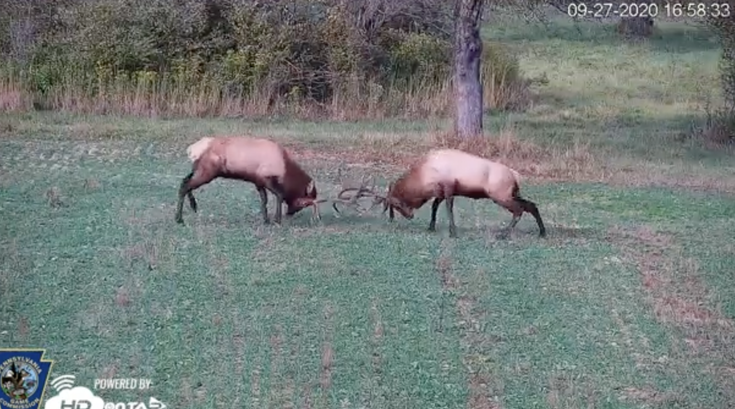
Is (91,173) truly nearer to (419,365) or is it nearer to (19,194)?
(19,194)

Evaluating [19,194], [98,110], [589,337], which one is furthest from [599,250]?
[98,110]

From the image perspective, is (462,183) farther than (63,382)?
Yes

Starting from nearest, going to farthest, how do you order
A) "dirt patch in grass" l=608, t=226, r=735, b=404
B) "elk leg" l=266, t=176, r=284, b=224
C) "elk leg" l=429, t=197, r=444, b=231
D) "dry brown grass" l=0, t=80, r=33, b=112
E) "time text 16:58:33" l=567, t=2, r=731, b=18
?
"dirt patch in grass" l=608, t=226, r=735, b=404
"elk leg" l=266, t=176, r=284, b=224
"elk leg" l=429, t=197, r=444, b=231
"time text 16:58:33" l=567, t=2, r=731, b=18
"dry brown grass" l=0, t=80, r=33, b=112

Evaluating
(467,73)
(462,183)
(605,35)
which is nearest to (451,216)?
(462,183)

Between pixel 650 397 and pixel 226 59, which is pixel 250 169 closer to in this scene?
pixel 650 397

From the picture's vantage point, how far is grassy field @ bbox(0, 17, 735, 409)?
7.23 metres

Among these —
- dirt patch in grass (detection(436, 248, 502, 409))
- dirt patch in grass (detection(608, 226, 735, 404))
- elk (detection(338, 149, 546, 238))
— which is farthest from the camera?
elk (detection(338, 149, 546, 238))

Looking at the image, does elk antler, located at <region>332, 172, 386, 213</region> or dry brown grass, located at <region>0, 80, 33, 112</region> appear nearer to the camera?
elk antler, located at <region>332, 172, 386, 213</region>

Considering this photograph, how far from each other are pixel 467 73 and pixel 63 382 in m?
10.4

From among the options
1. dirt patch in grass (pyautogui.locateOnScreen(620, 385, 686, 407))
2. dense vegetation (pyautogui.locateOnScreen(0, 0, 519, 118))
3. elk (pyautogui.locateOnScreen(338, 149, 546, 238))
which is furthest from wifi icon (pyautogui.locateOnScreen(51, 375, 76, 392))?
dense vegetation (pyautogui.locateOnScreen(0, 0, 519, 118))

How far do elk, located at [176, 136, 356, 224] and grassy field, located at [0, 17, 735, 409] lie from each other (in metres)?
0.24

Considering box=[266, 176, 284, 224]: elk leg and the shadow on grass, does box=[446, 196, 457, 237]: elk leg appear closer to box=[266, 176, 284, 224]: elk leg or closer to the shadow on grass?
box=[266, 176, 284, 224]: elk leg

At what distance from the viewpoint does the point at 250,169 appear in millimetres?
10844

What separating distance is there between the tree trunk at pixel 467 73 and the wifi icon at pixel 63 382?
10.0 metres
